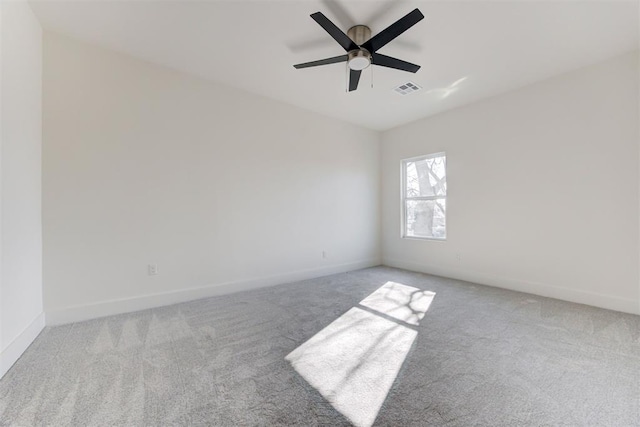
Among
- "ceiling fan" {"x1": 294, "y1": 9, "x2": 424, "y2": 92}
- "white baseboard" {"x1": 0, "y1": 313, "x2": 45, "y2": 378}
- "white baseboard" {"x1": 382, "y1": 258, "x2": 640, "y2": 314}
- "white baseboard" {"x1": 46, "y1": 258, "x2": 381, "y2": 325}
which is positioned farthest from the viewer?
"white baseboard" {"x1": 382, "y1": 258, "x2": 640, "y2": 314}

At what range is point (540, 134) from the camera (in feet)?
11.1

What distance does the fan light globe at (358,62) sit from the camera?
8.07 feet

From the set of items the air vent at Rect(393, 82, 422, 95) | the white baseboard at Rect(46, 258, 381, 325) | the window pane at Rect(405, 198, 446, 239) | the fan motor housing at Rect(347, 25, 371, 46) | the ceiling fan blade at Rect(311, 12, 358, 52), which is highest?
the air vent at Rect(393, 82, 422, 95)

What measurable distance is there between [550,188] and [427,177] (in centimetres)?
172

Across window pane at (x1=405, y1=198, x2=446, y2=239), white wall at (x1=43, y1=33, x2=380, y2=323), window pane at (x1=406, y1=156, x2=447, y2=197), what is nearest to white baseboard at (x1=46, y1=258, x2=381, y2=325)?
white wall at (x1=43, y1=33, x2=380, y2=323)

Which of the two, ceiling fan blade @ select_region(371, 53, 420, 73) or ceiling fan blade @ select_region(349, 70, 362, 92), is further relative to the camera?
ceiling fan blade @ select_region(349, 70, 362, 92)

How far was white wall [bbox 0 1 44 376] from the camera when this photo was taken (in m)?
1.86

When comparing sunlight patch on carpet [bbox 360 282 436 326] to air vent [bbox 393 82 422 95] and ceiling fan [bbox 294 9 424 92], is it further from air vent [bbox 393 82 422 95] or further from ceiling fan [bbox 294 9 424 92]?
air vent [bbox 393 82 422 95]

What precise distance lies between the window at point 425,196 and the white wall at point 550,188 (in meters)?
0.17

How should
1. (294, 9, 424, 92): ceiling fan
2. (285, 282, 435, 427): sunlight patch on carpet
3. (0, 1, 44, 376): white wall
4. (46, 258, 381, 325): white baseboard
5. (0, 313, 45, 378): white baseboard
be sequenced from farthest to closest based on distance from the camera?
(46, 258, 381, 325): white baseboard, (294, 9, 424, 92): ceiling fan, (0, 1, 44, 376): white wall, (0, 313, 45, 378): white baseboard, (285, 282, 435, 427): sunlight patch on carpet

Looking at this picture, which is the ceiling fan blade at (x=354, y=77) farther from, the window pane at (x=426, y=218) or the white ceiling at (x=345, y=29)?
the window pane at (x=426, y=218)

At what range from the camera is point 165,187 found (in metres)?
3.09

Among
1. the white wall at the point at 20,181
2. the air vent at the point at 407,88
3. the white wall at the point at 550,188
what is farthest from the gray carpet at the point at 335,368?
the air vent at the point at 407,88

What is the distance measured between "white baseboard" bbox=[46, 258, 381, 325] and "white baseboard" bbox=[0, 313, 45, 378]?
6.6 inches
